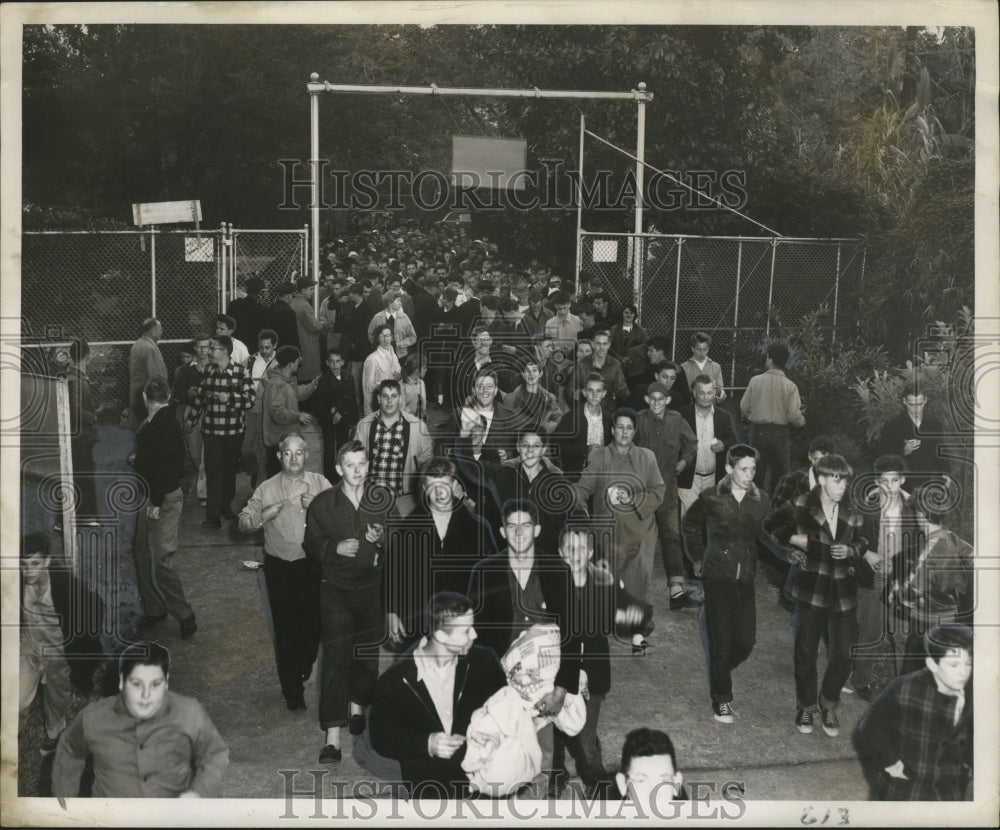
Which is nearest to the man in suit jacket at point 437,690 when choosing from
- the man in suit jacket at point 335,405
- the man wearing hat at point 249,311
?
the man in suit jacket at point 335,405

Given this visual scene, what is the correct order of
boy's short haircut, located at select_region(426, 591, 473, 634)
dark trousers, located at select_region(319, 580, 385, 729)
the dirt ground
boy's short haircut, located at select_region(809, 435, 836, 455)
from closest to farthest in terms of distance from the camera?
boy's short haircut, located at select_region(426, 591, 473, 634), dark trousers, located at select_region(319, 580, 385, 729), the dirt ground, boy's short haircut, located at select_region(809, 435, 836, 455)

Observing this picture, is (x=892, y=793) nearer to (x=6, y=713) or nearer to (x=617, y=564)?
(x=617, y=564)

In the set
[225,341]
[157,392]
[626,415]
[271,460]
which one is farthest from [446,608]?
[225,341]

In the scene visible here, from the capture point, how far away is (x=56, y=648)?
8461 mm

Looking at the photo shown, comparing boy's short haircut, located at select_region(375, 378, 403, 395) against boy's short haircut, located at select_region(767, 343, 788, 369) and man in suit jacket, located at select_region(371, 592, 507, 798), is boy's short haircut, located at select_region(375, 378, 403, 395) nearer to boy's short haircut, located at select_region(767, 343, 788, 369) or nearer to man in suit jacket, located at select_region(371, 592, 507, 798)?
man in suit jacket, located at select_region(371, 592, 507, 798)

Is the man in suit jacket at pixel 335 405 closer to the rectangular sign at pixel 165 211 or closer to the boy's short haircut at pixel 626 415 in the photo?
the rectangular sign at pixel 165 211

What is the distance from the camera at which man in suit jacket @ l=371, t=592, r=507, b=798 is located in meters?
7.09

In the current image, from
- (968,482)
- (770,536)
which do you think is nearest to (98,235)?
(770,536)

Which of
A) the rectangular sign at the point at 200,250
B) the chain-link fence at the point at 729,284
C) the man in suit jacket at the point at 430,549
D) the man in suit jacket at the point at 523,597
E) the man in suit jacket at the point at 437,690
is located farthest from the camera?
the rectangular sign at the point at 200,250

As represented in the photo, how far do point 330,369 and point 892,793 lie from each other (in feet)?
17.9

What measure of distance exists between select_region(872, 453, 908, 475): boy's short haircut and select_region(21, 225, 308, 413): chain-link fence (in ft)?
16.4

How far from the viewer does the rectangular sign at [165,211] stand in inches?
366

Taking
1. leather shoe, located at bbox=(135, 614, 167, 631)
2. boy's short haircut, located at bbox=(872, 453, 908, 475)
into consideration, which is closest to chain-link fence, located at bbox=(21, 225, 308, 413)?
leather shoe, located at bbox=(135, 614, 167, 631)

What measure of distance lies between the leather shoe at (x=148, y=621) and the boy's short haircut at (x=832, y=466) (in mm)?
5159
